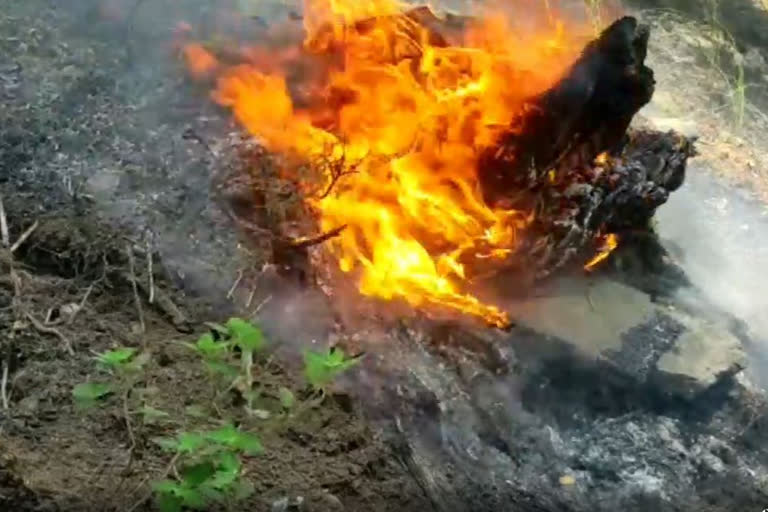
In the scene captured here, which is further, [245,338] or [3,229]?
[3,229]

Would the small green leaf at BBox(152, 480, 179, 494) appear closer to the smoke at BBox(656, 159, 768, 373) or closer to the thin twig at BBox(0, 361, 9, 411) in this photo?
the thin twig at BBox(0, 361, 9, 411)

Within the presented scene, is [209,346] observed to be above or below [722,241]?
above

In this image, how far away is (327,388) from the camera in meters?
2.75

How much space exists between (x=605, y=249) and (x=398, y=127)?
92 centimetres

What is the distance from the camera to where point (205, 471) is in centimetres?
193

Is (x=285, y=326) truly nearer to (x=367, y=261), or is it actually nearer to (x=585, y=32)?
(x=367, y=261)

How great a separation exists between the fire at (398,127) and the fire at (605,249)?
330 mm

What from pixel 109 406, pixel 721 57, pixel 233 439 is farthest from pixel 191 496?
pixel 721 57

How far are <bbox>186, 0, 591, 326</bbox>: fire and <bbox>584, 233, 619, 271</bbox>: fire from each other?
13.0 inches

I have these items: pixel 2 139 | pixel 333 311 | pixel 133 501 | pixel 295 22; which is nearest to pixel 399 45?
pixel 295 22

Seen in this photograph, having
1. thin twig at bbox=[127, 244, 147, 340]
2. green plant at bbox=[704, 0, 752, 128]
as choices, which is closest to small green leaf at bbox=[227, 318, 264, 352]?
thin twig at bbox=[127, 244, 147, 340]

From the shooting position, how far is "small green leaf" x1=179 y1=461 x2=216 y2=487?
1928 mm

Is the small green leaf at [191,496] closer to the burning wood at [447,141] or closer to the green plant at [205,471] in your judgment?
the green plant at [205,471]

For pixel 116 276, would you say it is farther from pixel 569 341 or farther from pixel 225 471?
pixel 569 341
